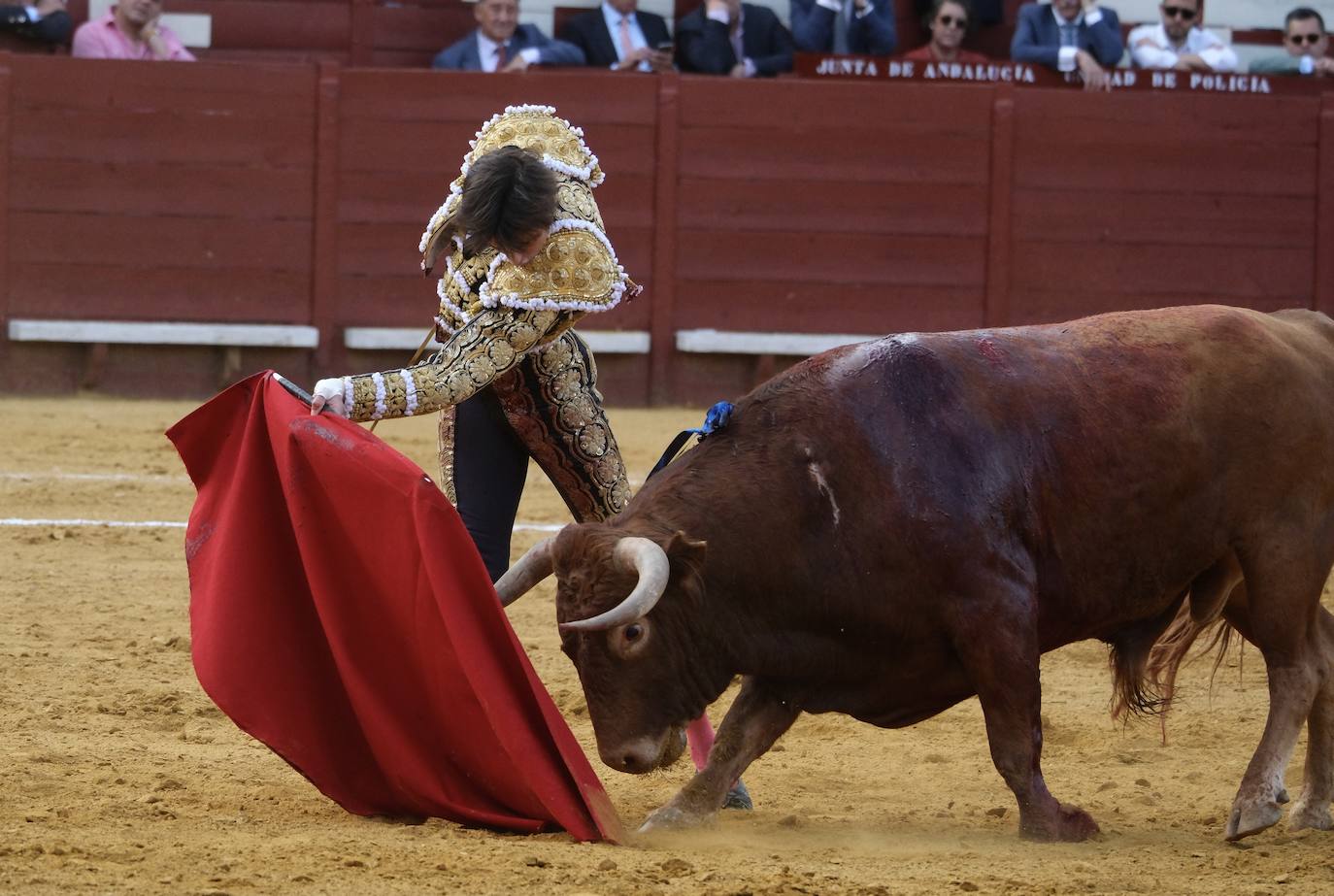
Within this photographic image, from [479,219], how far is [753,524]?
68 centimetres

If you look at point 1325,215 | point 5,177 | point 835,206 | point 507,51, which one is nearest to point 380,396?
point 507,51

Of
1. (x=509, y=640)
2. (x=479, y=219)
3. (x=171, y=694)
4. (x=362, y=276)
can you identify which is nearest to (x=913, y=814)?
(x=509, y=640)

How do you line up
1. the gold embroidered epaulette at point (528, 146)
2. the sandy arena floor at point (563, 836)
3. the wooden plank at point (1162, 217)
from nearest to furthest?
the sandy arena floor at point (563, 836) < the gold embroidered epaulette at point (528, 146) < the wooden plank at point (1162, 217)

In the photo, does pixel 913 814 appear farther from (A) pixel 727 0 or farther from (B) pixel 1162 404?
(A) pixel 727 0

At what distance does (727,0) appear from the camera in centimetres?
914

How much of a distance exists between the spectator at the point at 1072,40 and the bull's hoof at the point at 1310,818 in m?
6.32

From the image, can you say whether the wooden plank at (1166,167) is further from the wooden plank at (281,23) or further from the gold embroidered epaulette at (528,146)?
the gold embroidered epaulette at (528,146)

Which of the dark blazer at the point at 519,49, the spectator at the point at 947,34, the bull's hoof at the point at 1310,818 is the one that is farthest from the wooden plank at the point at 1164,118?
the bull's hoof at the point at 1310,818

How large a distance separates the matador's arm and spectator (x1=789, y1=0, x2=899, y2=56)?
20.2 feet

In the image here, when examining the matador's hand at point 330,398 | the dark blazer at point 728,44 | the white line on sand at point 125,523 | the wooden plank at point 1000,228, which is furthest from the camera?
the wooden plank at point 1000,228

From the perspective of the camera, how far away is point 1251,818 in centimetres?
328

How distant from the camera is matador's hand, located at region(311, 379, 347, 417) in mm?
3262

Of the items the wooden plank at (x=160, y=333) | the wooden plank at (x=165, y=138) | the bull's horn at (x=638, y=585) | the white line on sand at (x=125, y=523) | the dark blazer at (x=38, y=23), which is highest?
the dark blazer at (x=38, y=23)

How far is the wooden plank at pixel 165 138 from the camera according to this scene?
8.74m
